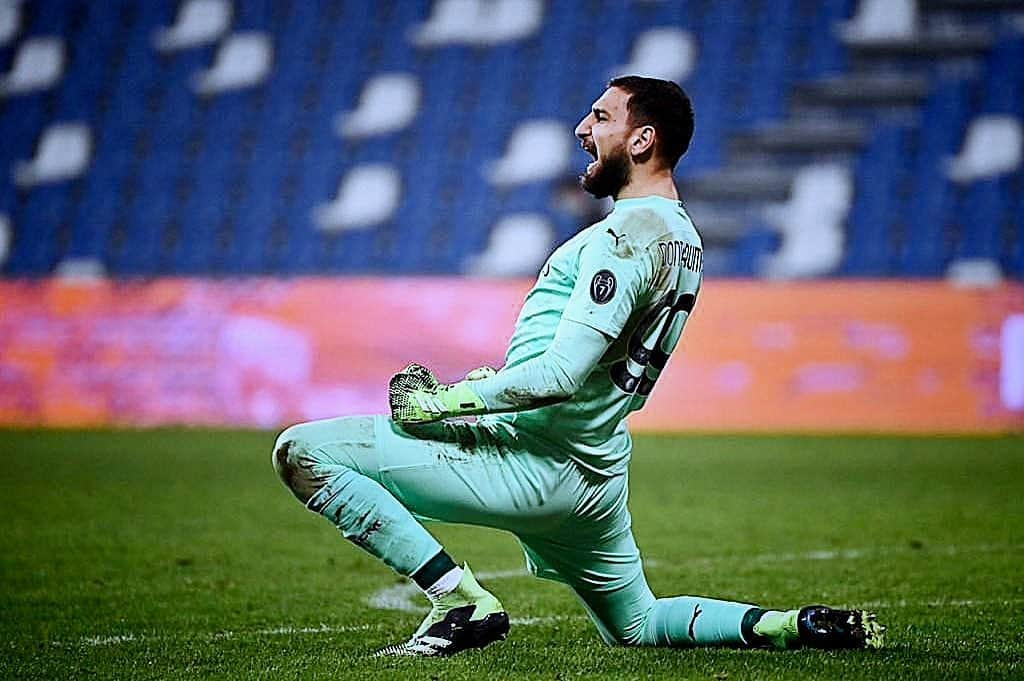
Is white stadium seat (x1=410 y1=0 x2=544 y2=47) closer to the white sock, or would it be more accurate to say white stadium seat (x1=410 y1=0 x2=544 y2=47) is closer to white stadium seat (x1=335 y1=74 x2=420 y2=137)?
white stadium seat (x1=335 y1=74 x2=420 y2=137)

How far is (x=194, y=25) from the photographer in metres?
22.1

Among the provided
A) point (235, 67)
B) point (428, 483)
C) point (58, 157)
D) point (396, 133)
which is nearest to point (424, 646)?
point (428, 483)

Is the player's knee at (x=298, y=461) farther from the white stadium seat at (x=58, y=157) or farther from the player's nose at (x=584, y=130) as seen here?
the white stadium seat at (x=58, y=157)

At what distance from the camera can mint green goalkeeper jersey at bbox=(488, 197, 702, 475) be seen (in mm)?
4426

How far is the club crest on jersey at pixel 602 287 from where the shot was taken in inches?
172

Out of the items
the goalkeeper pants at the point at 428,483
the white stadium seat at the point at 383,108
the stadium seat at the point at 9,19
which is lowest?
the goalkeeper pants at the point at 428,483

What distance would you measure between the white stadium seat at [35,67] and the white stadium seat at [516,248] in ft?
21.4

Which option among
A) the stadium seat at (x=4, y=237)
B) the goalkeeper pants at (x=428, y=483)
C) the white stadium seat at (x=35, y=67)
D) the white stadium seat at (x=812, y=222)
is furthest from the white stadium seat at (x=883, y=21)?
the goalkeeper pants at (x=428, y=483)

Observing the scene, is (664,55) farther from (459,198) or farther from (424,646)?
(424,646)

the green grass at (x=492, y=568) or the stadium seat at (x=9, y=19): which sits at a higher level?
the stadium seat at (x=9, y=19)

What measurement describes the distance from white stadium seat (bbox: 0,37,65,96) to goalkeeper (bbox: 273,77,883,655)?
18.4 metres

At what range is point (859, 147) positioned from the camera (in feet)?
65.2

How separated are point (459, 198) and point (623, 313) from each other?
15.9 m

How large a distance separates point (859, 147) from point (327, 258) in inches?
255
